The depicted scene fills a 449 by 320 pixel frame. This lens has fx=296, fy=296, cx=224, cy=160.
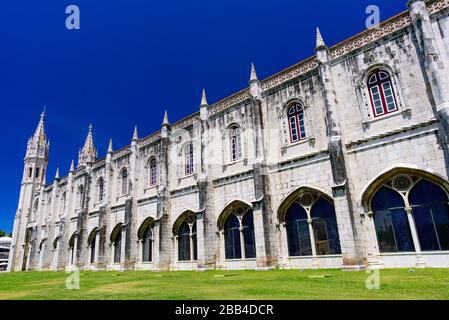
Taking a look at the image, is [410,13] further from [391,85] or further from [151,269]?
[151,269]

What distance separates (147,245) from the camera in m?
24.0

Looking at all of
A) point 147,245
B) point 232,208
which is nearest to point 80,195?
point 147,245

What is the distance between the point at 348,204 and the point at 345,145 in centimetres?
306

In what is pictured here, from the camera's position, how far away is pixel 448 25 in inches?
502

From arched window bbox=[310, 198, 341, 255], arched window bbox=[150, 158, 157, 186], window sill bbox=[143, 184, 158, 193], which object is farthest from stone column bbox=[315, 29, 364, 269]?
arched window bbox=[150, 158, 157, 186]

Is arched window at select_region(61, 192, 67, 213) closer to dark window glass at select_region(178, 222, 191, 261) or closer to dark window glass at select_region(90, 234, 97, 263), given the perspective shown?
dark window glass at select_region(90, 234, 97, 263)

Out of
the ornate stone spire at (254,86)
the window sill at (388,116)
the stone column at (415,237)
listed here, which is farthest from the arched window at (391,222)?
the ornate stone spire at (254,86)

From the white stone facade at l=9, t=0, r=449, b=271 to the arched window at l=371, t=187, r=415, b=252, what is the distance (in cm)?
21

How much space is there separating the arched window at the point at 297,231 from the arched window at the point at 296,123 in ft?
→ 12.4

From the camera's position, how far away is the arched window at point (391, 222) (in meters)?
12.5

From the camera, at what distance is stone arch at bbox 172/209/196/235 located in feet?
69.2

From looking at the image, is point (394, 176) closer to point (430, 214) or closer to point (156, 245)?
point (430, 214)

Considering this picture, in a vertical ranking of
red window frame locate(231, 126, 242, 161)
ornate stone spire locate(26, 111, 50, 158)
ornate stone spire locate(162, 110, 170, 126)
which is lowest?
red window frame locate(231, 126, 242, 161)

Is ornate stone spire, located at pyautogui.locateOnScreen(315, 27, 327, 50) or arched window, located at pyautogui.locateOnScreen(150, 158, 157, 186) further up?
ornate stone spire, located at pyautogui.locateOnScreen(315, 27, 327, 50)
